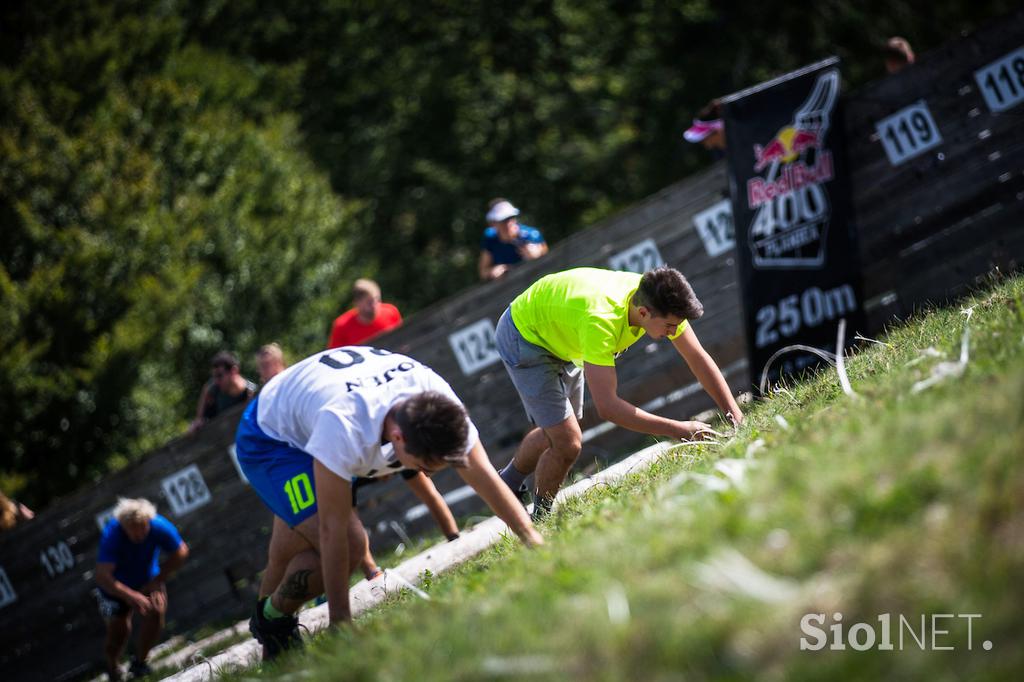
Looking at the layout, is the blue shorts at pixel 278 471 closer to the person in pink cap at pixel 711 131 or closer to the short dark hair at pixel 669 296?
the short dark hair at pixel 669 296

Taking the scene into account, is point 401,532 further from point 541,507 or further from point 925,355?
point 925,355

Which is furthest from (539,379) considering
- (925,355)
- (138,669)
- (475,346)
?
(138,669)

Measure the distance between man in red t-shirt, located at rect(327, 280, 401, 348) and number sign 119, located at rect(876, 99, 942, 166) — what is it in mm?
5326

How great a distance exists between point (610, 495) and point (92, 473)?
1253cm

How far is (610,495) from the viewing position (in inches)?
234

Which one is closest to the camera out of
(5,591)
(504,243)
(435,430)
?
(435,430)

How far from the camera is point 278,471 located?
18.7 ft

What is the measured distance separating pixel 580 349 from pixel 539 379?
1.48 ft

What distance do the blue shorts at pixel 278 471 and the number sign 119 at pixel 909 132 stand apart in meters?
6.58

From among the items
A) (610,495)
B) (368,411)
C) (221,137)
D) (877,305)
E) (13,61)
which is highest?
(13,61)

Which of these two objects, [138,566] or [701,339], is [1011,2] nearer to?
[701,339]

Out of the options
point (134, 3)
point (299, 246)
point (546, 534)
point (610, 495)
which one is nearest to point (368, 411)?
point (546, 534)

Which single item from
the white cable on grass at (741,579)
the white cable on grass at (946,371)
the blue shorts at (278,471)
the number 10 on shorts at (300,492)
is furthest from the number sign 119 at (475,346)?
the white cable on grass at (741,579)

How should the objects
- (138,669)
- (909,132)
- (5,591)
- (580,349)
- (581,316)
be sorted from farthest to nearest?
(5,591) → (138,669) → (909,132) → (580,349) → (581,316)
